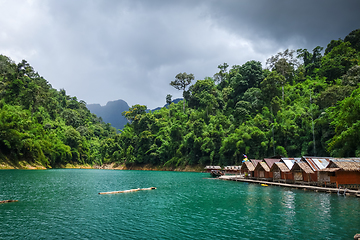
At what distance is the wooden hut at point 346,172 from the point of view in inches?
994

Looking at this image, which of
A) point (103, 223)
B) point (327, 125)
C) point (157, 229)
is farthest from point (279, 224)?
point (327, 125)

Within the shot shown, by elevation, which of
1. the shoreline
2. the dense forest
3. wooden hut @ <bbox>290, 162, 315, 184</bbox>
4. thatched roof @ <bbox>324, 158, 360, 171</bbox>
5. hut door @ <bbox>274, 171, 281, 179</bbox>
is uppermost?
the dense forest

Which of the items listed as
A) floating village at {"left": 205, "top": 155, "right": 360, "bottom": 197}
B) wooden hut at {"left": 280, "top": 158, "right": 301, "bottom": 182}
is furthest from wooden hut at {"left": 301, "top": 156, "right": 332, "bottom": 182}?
wooden hut at {"left": 280, "top": 158, "right": 301, "bottom": 182}

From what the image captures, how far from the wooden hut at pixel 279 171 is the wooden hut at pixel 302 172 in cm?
122

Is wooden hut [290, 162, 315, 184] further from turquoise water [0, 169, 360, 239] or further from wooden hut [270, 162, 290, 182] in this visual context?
turquoise water [0, 169, 360, 239]

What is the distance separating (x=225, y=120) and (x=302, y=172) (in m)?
37.7

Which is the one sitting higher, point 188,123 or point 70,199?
point 188,123

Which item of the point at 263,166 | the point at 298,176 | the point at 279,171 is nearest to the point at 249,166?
the point at 263,166

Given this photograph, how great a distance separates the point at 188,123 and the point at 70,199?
59.2 m

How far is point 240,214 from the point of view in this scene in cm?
1680

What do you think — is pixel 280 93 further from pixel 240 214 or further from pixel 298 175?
pixel 240 214

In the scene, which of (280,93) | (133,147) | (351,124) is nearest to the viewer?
(351,124)

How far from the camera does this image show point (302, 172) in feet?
103

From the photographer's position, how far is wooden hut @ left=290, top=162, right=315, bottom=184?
2969 cm
